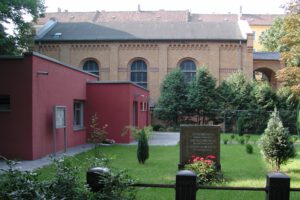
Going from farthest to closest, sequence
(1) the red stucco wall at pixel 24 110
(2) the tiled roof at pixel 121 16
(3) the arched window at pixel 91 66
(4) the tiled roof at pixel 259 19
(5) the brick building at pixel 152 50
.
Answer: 1. (4) the tiled roof at pixel 259 19
2. (2) the tiled roof at pixel 121 16
3. (3) the arched window at pixel 91 66
4. (5) the brick building at pixel 152 50
5. (1) the red stucco wall at pixel 24 110

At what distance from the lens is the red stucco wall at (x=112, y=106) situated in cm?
2411

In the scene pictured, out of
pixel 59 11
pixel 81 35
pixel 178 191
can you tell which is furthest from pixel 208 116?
pixel 59 11

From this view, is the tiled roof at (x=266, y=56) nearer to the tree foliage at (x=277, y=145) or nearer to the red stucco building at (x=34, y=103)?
the red stucco building at (x=34, y=103)

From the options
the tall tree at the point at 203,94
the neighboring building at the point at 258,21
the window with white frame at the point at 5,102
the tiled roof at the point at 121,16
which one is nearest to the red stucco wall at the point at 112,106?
the window with white frame at the point at 5,102

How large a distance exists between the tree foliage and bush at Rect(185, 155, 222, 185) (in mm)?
2409

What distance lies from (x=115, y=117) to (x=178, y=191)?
18.4 metres

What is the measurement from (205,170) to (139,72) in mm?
32679

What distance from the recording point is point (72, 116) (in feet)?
71.5

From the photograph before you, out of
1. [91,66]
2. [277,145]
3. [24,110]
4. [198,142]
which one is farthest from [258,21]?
[198,142]

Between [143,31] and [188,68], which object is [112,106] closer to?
[188,68]

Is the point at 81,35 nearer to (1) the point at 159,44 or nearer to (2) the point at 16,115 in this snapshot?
(1) the point at 159,44

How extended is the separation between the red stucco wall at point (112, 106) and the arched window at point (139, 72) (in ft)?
63.3

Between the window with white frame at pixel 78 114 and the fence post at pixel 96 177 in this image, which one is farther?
the window with white frame at pixel 78 114

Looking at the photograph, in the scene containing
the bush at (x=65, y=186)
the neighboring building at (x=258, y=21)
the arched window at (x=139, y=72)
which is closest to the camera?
the bush at (x=65, y=186)
